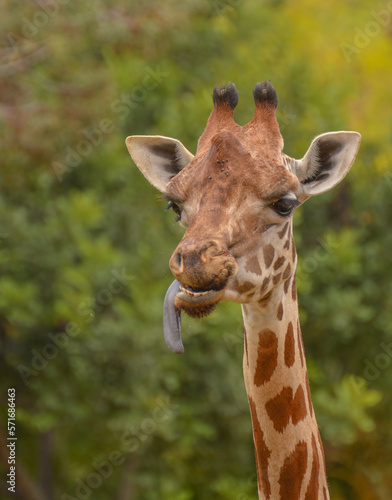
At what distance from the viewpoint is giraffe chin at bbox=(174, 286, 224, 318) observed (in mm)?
3613

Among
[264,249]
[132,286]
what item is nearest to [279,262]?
[264,249]

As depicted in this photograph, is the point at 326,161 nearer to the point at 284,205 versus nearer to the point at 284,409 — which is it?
the point at 284,205

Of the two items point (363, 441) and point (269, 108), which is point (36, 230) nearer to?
point (363, 441)

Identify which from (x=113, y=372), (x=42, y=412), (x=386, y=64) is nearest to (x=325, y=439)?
(x=113, y=372)

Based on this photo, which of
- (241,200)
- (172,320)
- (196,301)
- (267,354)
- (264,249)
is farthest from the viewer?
(267,354)

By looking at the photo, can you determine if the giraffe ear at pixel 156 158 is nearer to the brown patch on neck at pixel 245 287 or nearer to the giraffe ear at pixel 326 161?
the giraffe ear at pixel 326 161

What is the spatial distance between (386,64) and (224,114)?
2888 cm

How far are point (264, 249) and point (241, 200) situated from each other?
1.04ft

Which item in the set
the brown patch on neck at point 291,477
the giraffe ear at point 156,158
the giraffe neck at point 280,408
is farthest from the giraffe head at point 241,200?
the brown patch on neck at point 291,477

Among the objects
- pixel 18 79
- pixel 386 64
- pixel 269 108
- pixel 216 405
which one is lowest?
pixel 216 405

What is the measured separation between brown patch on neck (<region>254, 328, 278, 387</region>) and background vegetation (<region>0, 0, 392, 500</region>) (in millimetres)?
7094

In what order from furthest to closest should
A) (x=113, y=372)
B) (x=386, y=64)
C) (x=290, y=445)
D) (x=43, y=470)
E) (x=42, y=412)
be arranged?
1. (x=386, y=64)
2. (x=43, y=470)
3. (x=42, y=412)
4. (x=113, y=372)
5. (x=290, y=445)

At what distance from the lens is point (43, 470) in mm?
15297

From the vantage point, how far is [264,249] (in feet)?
13.3
